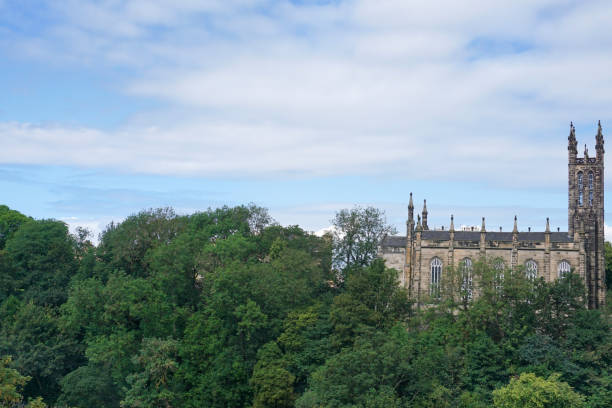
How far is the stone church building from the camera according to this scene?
62344 mm

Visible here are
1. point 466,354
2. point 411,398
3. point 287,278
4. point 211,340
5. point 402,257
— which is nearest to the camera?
point 411,398

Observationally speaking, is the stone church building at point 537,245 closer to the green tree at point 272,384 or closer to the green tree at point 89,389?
the green tree at point 272,384

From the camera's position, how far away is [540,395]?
37.5m

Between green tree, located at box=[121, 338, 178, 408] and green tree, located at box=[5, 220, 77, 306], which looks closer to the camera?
green tree, located at box=[121, 338, 178, 408]

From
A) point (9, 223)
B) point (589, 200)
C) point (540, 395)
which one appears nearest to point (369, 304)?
point (540, 395)

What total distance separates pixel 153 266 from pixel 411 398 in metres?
28.3

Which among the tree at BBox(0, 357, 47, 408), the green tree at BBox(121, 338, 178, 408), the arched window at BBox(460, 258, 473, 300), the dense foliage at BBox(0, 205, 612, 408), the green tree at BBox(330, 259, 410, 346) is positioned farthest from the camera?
the arched window at BBox(460, 258, 473, 300)

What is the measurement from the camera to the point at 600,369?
41562mm

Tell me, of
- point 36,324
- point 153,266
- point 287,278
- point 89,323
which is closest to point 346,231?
point 287,278

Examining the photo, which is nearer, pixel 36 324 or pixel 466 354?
pixel 466 354

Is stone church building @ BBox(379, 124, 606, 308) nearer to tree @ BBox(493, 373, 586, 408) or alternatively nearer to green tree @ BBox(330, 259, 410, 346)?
green tree @ BBox(330, 259, 410, 346)

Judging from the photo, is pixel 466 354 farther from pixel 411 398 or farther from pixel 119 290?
pixel 119 290

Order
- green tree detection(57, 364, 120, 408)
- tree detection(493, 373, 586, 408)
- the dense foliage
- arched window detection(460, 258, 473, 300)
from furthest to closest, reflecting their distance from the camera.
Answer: green tree detection(57, 364, 120, 408) < arched window detection(460, 258, 473, 300) < the dense foliage < tree detection(493, 373, 586, 408)

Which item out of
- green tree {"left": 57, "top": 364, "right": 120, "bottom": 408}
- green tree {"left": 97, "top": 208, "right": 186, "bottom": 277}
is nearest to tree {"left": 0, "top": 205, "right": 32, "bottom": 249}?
green tree {"left": 97, "top": 208, "right": 186, "bottom": 277}
